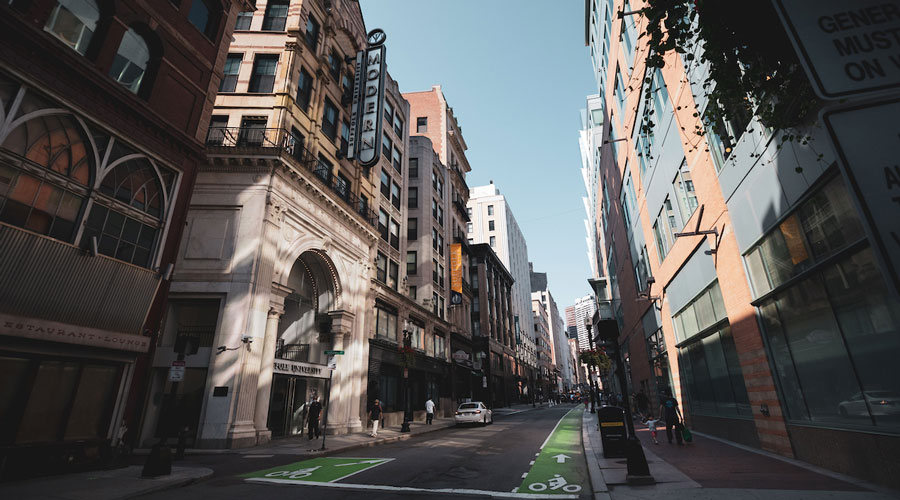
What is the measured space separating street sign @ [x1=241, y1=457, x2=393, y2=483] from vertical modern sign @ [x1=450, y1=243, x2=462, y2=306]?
1107 inches

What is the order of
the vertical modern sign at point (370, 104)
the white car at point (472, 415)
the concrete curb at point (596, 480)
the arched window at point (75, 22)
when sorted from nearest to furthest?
the concrete curb at point (596, 480) < the arched window at point (75, 22) < the vertical modern sign at point (370, 104) < the white car at point (472, 415)

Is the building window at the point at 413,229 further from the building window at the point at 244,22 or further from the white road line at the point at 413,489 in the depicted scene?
the white road line at the point at 413,489

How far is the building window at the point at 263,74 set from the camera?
68.2 feet

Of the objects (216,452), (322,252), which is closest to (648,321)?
(322,252)

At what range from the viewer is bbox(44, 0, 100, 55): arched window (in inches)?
404

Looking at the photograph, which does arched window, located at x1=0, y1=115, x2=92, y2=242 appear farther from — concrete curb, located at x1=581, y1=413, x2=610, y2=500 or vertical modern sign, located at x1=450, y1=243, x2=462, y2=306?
vertical modern sign, located at x1=450, y1=243, x2=462, y2=306

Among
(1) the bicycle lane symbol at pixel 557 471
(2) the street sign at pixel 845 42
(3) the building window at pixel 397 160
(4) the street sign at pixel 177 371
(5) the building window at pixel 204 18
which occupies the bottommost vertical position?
(1) the bicycle lane symbol at pixel 557 471

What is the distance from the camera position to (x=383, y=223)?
3080cm

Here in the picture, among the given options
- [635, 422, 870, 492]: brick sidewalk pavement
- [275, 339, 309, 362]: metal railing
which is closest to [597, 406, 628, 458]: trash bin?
[635, 422, 870, 492]: brick sidewalk pavement

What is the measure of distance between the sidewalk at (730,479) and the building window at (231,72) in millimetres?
22616

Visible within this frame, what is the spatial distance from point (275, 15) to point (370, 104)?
6644 mm

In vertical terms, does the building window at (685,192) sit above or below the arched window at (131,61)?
below

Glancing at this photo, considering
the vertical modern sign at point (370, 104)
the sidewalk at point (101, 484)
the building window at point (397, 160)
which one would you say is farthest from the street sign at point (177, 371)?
the building window at point (397, 160)

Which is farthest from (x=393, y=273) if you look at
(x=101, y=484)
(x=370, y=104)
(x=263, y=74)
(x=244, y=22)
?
(x=101, y=484)
